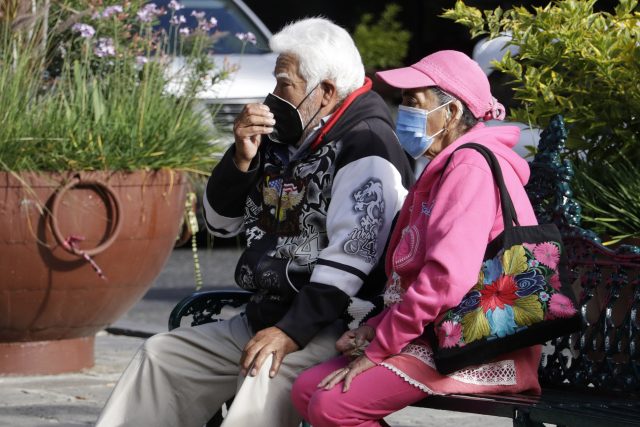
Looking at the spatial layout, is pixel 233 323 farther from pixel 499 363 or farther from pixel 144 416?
pixel 499 363

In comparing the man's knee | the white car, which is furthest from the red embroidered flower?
the white car

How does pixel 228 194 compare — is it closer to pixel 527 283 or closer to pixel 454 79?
pixel 454 79

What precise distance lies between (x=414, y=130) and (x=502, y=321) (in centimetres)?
62

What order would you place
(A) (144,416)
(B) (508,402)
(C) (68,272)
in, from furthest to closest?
(C) (68,272) → (A) (144,416) → (B) (508,402)

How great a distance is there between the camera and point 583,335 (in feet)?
11.8

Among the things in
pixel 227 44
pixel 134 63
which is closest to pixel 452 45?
pixel 227 44

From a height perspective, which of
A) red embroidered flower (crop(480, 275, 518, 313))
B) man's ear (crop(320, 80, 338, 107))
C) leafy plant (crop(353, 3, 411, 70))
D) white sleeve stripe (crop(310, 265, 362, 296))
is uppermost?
man's ear (crop(320, 80, 338, 107))

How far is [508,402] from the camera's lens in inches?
125

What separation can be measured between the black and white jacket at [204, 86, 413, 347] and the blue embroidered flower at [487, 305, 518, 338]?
1.68ft

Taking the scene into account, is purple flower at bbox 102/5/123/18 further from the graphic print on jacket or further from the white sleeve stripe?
the white sleeve stripe

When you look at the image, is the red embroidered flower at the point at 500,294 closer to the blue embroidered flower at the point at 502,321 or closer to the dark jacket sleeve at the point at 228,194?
the blue embroidered flower at the point at 502,321

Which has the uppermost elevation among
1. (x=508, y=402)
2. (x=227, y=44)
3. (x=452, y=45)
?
(x=508, y=402)

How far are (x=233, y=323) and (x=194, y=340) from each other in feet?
0.44

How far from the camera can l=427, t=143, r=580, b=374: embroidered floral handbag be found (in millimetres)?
3188
